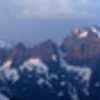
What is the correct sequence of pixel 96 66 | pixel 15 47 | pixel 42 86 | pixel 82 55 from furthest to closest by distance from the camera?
pixel 42 86 < pixel 82 55 < pixel 96 66 < pixel 15 47

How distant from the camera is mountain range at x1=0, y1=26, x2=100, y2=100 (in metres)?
15.9

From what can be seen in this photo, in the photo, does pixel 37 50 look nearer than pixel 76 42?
Yes

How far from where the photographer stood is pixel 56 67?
19359 millimetres

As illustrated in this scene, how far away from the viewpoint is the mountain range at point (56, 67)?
15914 millimetres

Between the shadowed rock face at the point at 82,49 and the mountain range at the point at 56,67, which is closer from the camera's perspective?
the mountain range at the point at 56,67

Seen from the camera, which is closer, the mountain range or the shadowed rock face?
the mountain range

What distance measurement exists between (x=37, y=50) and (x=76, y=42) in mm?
3595

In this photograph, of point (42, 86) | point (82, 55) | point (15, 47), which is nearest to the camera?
point (15, 47)

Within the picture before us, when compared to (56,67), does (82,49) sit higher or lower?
higher

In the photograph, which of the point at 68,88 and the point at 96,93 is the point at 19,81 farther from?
the point at 96,93

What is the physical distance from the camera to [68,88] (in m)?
18.9

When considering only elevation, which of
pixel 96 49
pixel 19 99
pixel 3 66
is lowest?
pixel 19 99

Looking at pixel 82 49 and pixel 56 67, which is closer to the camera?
pixel 82 49

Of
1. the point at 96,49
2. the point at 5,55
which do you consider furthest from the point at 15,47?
the point at 96,49
